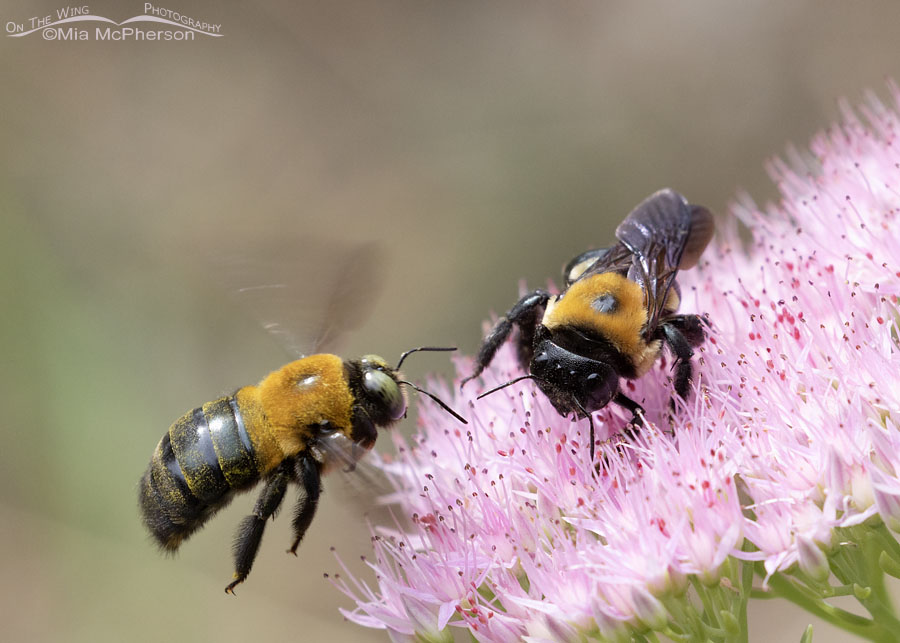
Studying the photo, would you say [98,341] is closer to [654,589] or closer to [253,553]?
[253,553]

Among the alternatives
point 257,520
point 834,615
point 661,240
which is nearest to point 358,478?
point 257,520

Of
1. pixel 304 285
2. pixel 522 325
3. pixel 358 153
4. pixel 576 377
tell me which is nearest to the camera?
pixel 576 377

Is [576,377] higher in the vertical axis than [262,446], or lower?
higher

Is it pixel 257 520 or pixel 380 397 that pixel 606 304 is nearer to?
pixel 380 397

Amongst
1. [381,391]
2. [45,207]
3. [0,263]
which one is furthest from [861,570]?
[45,207]

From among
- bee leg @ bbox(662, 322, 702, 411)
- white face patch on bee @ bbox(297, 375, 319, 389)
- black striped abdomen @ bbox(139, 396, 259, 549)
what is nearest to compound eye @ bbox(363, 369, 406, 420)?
white face patch on bee @ bbox(297, 375, 319, 389)

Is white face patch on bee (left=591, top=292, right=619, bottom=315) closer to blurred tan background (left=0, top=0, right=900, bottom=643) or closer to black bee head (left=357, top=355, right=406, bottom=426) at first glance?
black bee head (left=357, top=355, right=406, bottom=426)

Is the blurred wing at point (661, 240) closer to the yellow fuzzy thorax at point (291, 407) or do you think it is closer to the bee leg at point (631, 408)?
the bee leg at point (631, 408)
